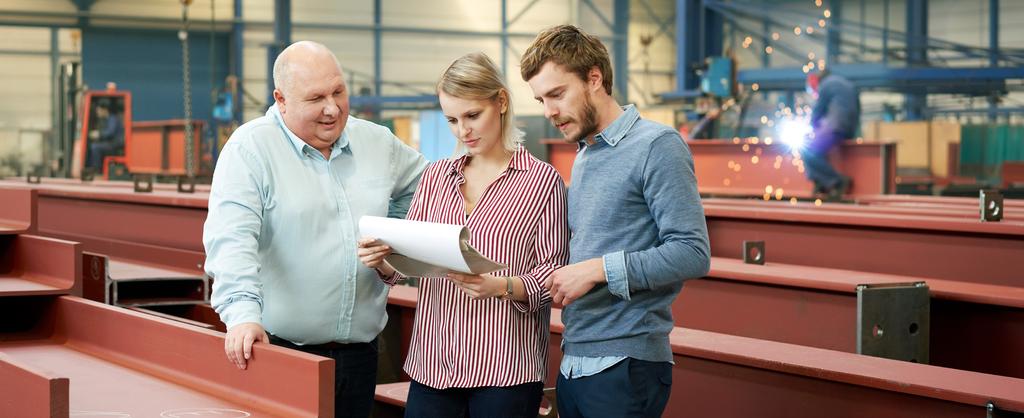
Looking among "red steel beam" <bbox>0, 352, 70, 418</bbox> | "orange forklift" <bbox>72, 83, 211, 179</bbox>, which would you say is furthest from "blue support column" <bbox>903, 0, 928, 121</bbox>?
"red steel beam" <bbox>0, 352, 70, 418</bbox>

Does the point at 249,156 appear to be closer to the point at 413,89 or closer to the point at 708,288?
the point at 708,288

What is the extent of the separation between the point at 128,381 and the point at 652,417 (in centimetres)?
103

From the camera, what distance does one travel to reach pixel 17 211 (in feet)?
11.0

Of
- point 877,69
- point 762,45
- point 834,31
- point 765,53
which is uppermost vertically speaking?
point 762,45

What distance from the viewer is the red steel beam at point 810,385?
103 inches

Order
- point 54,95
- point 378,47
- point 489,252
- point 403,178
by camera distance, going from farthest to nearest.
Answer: point 378,47 < point 54,95 < point 403,178 < point 489,252

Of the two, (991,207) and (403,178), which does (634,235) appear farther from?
(991,207)

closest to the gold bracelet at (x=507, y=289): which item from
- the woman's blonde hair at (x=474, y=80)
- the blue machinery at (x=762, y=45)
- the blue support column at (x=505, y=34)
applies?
the woman's blonde hair at (x=474, y=80)

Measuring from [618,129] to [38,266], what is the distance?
187 centimetres

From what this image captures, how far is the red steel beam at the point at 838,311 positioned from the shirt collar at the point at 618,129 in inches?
70.3

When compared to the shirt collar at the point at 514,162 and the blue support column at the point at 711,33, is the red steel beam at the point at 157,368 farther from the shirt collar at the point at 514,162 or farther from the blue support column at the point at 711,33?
the blue support column at the point at 711,33

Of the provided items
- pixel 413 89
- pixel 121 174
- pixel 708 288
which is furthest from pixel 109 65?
pixel 708 288

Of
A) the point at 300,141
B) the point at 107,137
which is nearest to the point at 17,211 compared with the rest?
the point at 300,141

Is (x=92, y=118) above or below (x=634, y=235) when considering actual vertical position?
above
